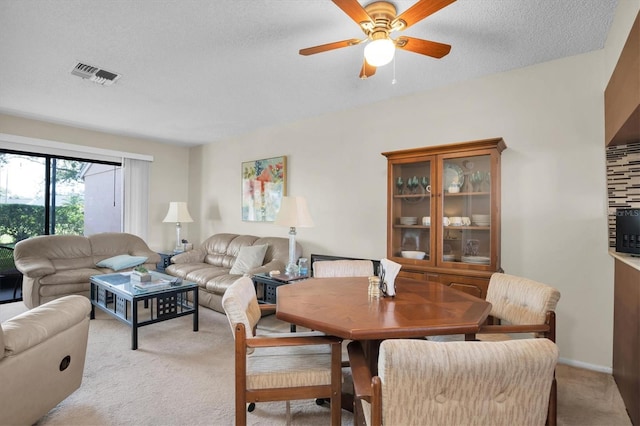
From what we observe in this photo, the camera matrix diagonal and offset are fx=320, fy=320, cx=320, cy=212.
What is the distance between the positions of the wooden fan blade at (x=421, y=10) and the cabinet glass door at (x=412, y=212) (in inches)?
56.3

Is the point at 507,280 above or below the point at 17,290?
above

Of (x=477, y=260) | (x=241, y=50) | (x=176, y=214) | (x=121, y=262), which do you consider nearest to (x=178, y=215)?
(x=176, y=214)

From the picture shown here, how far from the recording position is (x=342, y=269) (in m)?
2.74

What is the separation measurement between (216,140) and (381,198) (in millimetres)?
3418

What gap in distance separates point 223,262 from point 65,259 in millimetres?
2058

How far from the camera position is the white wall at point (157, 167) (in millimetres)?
4850

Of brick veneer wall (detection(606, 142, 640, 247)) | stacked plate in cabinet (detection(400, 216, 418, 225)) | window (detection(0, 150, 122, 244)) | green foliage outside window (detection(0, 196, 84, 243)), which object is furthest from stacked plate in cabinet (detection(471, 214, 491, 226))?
green foliage outside window (detection(0, 196, 84, 243))

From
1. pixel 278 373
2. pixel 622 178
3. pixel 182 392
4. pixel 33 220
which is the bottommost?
pixel 182 392

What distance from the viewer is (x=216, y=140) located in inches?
222

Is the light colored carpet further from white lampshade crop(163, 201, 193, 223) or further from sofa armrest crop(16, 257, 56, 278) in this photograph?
white lampshade crop(163, 201, 193, 223)

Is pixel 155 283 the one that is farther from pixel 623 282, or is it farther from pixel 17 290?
pixel 623 282

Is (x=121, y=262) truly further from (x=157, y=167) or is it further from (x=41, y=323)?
(x=41, y=323)

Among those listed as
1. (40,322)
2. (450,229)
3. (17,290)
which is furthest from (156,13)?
(17,290)

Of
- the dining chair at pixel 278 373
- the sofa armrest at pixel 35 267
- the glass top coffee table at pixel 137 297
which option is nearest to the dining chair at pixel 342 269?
the dining chair at pixel 278 373
